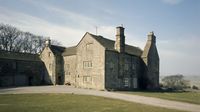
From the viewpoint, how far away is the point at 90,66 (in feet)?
157

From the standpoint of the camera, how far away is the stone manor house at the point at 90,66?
152ft

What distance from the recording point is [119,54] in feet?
160

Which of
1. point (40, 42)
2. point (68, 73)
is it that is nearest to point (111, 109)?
point (68, 73)

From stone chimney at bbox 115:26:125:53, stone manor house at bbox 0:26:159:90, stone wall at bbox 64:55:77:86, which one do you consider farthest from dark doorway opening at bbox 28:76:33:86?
stone chimney at bbox 115:26:125:53

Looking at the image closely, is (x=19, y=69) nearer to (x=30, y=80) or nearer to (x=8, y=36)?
(x=30, y=80)

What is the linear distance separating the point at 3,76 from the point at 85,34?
2013cm

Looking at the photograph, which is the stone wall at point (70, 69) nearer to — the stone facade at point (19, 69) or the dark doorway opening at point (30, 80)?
the stone facade at point (19, 69)

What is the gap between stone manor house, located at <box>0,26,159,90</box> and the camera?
152 ft

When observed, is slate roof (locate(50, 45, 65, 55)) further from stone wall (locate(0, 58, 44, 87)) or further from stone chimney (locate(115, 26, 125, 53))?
stone chimney (locate(115, 26, 125, 53))

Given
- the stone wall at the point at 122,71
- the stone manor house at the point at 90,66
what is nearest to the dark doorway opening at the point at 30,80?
the stone manor house at the point at 90,66

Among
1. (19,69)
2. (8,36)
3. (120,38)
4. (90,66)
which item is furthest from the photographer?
(8,36)

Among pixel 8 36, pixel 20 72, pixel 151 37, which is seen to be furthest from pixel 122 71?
pixel 8 36

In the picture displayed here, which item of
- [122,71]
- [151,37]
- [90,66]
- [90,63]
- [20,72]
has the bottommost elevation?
[20,72]

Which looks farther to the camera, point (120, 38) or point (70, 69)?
point (70, 69)
